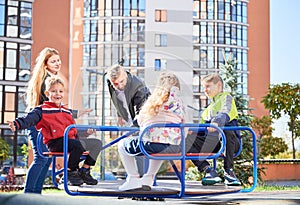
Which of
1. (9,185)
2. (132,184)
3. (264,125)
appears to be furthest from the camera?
(264,125)

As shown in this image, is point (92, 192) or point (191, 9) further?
point (191, 9)

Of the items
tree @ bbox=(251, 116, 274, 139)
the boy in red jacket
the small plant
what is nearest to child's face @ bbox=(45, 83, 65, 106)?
the boy in red jacket

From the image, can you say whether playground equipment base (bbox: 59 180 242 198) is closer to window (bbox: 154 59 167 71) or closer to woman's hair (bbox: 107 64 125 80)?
woman's hair (bbox: 107 64 125 80)

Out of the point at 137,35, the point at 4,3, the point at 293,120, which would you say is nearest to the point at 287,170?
the point at 293,120

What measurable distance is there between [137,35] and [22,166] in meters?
9.92

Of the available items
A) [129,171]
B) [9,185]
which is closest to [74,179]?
[129,171]

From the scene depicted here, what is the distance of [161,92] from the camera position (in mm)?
3002

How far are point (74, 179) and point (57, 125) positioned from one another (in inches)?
11.3

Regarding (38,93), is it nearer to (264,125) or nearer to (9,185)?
(9,185)

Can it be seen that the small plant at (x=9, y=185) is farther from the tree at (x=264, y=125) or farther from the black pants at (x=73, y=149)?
the tree at (x=264, y=125)

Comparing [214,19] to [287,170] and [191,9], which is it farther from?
[287,170]

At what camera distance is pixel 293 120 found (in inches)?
657

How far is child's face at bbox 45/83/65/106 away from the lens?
3193 mm

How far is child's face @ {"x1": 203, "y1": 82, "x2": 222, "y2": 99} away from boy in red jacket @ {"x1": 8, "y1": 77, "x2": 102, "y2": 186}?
62cm
